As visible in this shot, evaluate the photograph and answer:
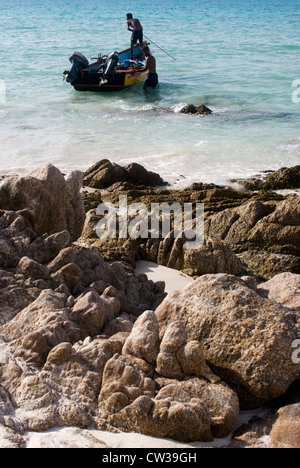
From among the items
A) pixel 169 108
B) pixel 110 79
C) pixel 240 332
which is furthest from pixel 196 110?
pixel 240 332

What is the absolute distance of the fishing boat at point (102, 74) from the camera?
2081cm

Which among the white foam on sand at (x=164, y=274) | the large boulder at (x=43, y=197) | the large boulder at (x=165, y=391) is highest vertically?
the large boulder at (x=43, y=197)

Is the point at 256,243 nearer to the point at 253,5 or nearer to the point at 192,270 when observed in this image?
the point at 192,270

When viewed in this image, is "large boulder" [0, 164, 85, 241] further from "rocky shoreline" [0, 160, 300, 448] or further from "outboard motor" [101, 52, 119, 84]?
"outboard motor" [101, 52, 119, 84]

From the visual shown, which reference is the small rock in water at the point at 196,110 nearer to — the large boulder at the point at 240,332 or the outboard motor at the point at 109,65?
the outboard motor at the point at 109,65

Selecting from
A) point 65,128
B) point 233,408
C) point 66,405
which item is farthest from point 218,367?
point 65,128

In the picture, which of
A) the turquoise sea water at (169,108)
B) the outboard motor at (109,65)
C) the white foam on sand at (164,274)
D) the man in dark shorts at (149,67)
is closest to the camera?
the white foam on sand at (164,274)

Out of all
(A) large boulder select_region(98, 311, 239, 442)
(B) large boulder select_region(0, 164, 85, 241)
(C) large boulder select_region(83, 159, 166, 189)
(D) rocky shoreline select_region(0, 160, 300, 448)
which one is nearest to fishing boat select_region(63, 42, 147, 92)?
(C) large boulder select_region(83, 159, 166, 189)

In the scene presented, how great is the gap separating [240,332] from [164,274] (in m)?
3.28

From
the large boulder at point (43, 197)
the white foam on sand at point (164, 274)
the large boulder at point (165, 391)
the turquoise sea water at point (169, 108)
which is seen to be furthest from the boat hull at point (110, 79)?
the large boulder at point (165, 391)

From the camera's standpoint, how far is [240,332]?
425cm

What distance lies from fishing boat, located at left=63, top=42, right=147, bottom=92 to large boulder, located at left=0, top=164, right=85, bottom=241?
1458cm

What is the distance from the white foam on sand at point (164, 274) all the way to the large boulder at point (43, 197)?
1214 mm

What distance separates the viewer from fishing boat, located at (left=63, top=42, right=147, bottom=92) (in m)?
20.8
